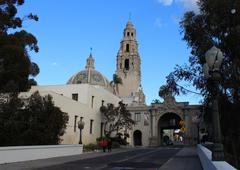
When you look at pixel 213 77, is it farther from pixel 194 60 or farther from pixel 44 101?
pixel 44 101

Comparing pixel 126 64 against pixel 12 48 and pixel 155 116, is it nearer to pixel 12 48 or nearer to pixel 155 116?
pixel 155 116

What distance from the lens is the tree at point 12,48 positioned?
26.3 m

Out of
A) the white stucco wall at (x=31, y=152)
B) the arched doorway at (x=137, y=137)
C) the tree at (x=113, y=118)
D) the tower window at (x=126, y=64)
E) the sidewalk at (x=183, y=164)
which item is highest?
the tower window at (x=126, y=64)

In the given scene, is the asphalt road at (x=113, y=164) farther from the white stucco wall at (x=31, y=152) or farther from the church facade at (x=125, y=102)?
the church facade at (x=125, y=102)

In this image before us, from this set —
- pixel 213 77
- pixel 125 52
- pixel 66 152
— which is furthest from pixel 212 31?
pixel 125 52

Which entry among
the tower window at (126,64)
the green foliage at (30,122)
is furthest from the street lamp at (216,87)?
the tower window at (126,64)

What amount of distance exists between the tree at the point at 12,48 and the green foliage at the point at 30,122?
2100 millimetres

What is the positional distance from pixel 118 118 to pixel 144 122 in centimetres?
2247

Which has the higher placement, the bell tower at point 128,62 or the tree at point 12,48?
the bell tower at point 128,62

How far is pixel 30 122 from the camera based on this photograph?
107ft

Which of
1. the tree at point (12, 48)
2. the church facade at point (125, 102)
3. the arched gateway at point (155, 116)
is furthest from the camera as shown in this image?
the arched gateway at point (155, 116)

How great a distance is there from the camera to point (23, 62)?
28.7 meters

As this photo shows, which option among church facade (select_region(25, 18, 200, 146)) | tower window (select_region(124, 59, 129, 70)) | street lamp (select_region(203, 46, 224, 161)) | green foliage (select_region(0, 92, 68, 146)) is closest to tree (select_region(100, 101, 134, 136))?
church facade (select_region(25, 18, 200, 146))

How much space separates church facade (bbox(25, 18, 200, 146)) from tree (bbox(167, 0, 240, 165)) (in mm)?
3538
